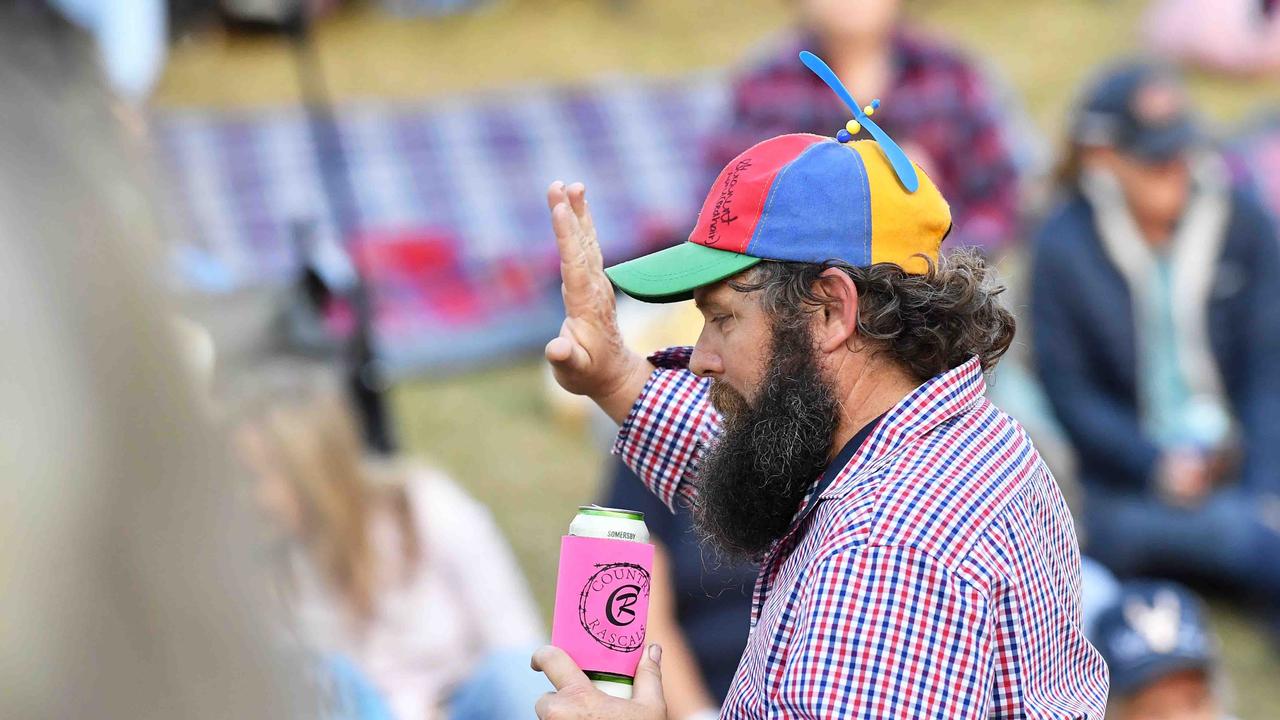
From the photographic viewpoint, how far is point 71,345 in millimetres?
312

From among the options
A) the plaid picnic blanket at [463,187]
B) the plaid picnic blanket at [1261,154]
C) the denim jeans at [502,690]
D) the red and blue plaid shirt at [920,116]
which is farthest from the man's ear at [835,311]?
the plaid picnic blanket at [1261,154]

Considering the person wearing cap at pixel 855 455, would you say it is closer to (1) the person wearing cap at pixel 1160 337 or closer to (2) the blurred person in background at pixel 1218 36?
(1) the person wearing cap at pixel 1160 337

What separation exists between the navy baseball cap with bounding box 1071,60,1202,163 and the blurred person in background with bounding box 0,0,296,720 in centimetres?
331

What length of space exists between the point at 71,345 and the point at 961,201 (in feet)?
11.5

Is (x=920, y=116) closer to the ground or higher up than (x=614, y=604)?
higher up

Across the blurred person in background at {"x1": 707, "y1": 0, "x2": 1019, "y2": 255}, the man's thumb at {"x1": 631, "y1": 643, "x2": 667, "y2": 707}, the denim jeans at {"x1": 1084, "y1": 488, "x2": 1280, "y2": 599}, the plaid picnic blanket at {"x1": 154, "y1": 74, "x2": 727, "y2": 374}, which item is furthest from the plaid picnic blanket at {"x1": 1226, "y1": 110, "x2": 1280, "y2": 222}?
the man's thumb at {"x1": 631, "y1": 643, "x2": 667, "y2": 707}

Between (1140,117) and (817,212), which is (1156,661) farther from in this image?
(817,212)

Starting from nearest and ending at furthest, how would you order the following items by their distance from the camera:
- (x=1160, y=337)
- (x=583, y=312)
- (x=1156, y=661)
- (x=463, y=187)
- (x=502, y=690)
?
(x=583, y=312) < (x=502, y=690) < (x=1156, y=661) < (x=1160, y=337) < (x=463, y=187)

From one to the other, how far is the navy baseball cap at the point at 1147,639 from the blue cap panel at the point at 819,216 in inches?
68.0

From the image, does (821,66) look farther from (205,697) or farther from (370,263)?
(370,263)

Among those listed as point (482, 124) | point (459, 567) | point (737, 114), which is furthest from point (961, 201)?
point (482, 124)

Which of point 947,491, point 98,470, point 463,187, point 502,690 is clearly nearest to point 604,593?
point 947,491

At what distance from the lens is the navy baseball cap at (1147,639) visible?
254 centimetres

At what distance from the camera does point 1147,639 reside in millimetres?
2572
